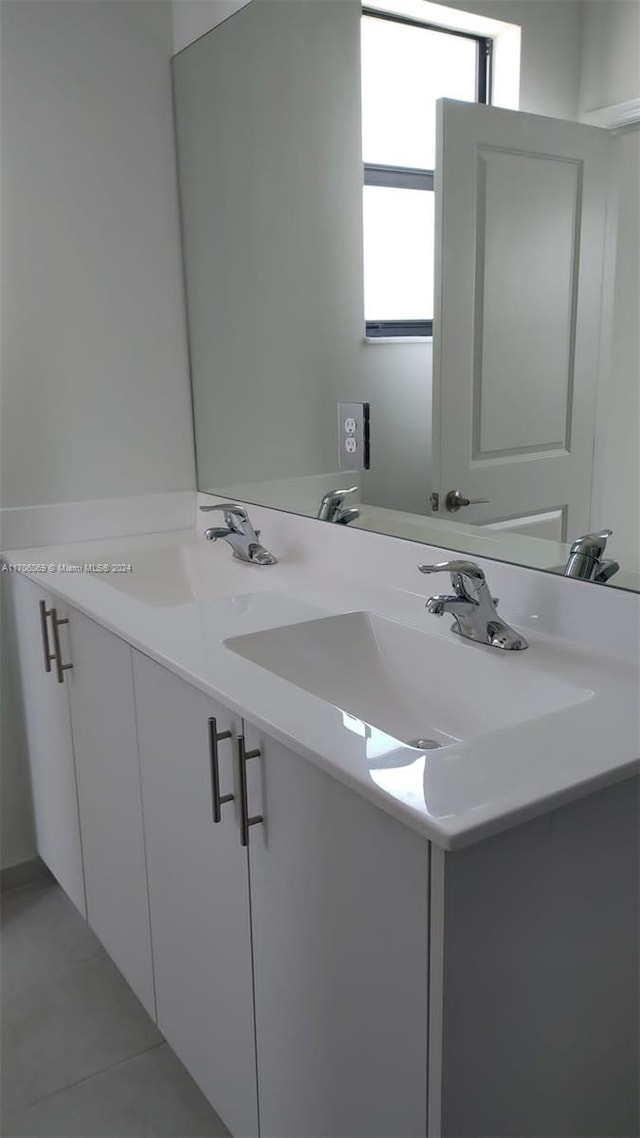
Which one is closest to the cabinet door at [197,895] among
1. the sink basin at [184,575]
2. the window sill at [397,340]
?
the sink basin at [184,575]

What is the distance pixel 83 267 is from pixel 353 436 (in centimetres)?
84

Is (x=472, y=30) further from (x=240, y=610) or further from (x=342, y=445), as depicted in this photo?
(x=240, y=610)

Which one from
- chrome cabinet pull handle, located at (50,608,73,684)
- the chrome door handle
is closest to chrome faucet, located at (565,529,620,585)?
the chrome door handle

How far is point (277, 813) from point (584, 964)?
39cm

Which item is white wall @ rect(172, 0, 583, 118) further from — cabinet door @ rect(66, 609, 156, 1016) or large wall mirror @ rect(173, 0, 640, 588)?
cabinet door @ rect(66, 609, 156, 1016)

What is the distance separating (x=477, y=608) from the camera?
132 cm

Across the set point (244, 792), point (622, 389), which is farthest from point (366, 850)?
point (622, 389)

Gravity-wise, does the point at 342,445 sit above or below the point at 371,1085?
above

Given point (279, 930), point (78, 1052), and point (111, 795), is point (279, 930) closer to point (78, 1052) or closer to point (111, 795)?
point (111, 795)

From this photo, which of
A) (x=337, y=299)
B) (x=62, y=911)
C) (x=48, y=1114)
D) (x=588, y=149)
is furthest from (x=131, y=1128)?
(x=588, y=149)

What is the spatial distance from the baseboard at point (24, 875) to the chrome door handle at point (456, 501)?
1.49 m

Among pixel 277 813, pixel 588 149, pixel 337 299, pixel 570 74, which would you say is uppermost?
pixel 570 74

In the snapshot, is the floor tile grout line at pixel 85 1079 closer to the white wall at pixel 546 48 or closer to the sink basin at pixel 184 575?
the sink basin at pixel 184 575

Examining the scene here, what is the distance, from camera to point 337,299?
180 centimetres
